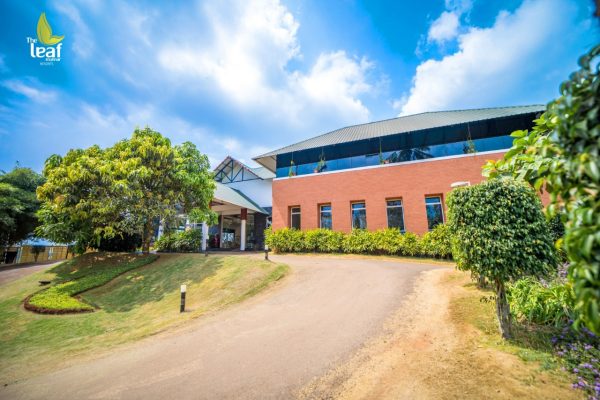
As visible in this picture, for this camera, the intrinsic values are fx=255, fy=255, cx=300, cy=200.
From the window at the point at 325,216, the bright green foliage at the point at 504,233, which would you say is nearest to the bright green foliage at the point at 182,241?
the window at the point at 325,216

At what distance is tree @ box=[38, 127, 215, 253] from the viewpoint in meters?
12.1

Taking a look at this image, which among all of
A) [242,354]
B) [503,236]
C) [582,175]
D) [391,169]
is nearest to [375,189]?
[391,169]

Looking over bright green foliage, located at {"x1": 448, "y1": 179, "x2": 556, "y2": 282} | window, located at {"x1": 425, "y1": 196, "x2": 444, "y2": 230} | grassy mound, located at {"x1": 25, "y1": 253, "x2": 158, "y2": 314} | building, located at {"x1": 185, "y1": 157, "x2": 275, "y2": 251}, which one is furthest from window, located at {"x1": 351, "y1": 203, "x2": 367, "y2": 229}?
grassy mound, located at {"x1": 25, "y1": 253, "x2": 158, "y2": 314}

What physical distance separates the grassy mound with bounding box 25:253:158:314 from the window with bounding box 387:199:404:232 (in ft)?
47.6

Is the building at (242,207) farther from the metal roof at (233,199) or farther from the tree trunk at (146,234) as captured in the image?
the tree trunk at (146,234)

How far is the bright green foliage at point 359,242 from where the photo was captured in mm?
14875

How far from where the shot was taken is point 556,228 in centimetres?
789

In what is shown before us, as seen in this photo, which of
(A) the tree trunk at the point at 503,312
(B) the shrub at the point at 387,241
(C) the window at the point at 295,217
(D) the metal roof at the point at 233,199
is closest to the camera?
(A) the tree trunk at the point at 503,312

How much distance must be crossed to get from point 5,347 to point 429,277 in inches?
498

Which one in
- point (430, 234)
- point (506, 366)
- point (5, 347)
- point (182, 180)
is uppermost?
point (182, 180)

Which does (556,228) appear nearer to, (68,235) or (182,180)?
(182,180)

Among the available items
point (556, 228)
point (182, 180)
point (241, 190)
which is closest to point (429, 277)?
point (556, 228)

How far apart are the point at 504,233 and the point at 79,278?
17.8 metres

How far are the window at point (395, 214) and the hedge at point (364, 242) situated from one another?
114 centimetres
